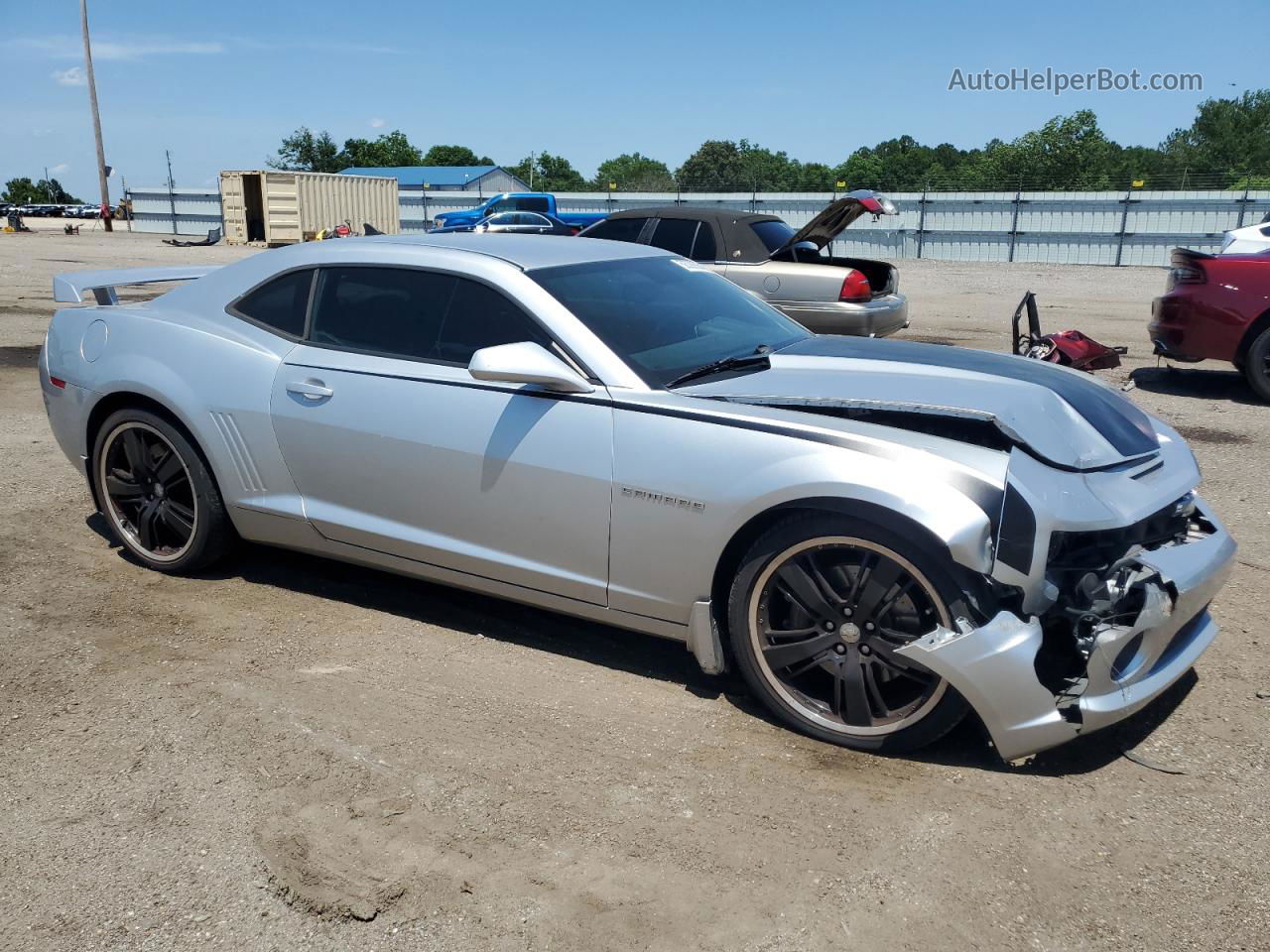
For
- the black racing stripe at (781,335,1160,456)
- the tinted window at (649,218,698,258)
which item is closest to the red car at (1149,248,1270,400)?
the tinted window at (649,218,698,258)

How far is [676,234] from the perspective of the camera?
11094mm

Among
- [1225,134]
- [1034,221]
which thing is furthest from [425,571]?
[1225,134]

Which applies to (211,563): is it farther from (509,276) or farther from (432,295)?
(509,276)

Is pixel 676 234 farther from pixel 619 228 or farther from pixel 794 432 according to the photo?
pixel 794 432

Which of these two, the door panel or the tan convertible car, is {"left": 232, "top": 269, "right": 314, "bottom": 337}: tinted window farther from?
the tan convertible car

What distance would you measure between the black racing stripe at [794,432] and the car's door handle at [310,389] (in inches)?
10.5

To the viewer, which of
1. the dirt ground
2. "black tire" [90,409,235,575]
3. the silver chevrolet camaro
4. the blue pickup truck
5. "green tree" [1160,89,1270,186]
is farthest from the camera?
"green tree" [1160,89,1270,186]

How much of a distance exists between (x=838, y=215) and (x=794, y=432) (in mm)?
6645

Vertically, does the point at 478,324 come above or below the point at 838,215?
below

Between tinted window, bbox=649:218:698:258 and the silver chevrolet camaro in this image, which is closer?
the silver chevrolet camaro

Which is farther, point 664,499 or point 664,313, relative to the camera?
point 664,313

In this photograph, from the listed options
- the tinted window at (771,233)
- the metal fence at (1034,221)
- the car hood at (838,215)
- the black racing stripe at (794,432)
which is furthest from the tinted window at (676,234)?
the metal fence at (1034,221)

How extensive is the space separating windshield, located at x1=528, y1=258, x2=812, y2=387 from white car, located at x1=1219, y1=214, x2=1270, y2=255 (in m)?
6.35

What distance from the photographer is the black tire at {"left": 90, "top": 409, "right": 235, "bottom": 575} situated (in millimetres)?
4477
